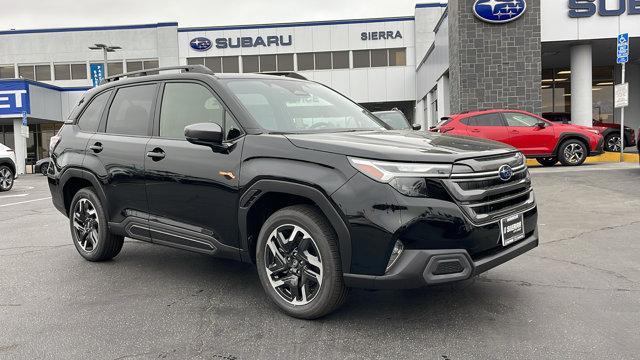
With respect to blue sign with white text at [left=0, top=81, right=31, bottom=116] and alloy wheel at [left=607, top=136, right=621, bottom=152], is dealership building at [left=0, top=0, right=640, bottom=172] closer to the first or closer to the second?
blue sign with white text at [left=0, top=81, right=31, bottom=116]

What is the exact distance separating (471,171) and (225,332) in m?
1.86

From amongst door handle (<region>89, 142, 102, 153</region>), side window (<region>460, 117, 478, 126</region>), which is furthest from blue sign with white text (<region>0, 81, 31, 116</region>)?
door handle (<region>89, 142, 102, 153</region>)

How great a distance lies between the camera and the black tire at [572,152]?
13672mm

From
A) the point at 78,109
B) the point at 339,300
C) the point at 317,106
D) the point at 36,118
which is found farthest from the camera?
the point at 36,118

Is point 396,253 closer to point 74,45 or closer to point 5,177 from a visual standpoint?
point 5,177

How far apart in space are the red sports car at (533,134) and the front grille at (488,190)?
999 centimetres

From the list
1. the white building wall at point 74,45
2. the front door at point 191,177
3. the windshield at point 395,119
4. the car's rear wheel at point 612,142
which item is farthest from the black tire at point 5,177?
the white building wall at point 74,45

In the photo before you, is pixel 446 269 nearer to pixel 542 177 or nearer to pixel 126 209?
pixel 126 209

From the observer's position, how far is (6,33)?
39875 millimetres

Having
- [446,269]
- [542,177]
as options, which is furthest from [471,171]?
[542,177]

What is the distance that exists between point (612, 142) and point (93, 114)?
719 inches

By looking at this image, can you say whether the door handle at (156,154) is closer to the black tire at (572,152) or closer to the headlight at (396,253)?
the headlight at (396,253)

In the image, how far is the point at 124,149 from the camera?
15.8 ft

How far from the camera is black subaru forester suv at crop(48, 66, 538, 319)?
3.20 metres
